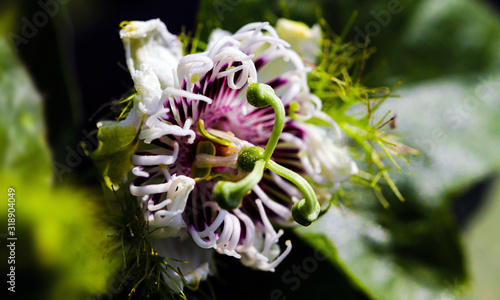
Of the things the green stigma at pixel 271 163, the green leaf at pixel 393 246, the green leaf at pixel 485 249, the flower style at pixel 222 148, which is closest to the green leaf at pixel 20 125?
the flower style at pixel 222 148

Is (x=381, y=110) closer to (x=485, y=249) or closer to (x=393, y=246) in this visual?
(x=393, y=246)

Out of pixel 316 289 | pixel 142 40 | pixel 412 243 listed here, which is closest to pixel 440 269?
pixel 412 243

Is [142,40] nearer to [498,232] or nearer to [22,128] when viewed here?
[22,128]

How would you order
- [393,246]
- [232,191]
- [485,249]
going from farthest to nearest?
[485,249], [393,246], [232,191]

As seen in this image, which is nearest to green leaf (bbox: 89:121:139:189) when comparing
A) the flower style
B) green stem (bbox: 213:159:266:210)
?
the flower style

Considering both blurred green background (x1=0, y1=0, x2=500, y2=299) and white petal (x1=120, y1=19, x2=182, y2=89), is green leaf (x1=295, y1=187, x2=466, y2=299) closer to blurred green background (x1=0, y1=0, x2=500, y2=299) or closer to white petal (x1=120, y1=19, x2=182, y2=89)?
blurred green background (x1=0, y1=0, x2=500, y2=299)

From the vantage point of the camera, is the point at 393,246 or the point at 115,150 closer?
the point at 115,150

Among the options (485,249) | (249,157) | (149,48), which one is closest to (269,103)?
(249,157)
